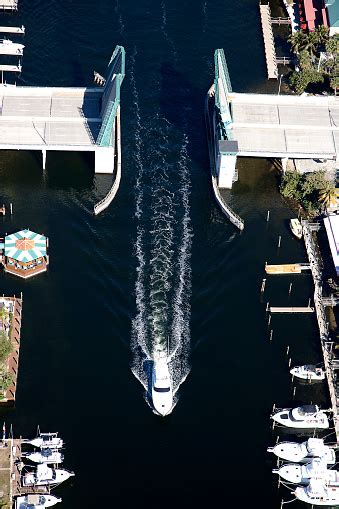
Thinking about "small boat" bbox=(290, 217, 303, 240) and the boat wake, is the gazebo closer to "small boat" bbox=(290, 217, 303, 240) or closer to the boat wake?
the boat wake

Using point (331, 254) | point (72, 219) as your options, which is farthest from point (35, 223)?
point (331, 254)

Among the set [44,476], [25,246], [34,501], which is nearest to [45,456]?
[44,476]

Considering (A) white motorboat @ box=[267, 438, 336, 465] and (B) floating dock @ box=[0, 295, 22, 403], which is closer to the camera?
(A) white motorboat @ box=[267, 438, 336, 465]

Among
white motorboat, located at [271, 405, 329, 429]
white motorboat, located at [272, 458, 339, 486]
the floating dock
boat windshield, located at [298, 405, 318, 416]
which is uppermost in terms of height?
the floating dock

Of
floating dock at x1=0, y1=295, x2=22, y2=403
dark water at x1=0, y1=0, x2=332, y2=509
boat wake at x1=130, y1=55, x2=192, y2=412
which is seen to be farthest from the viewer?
boat wake at x1=130, y1=55, x2=192, y2=412

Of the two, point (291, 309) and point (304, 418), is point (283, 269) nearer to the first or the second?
point (291, 309)

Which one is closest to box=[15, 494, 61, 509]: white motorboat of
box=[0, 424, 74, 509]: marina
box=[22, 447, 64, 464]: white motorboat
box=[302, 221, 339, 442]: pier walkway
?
box=[0, 424, 74, 509]: marina
